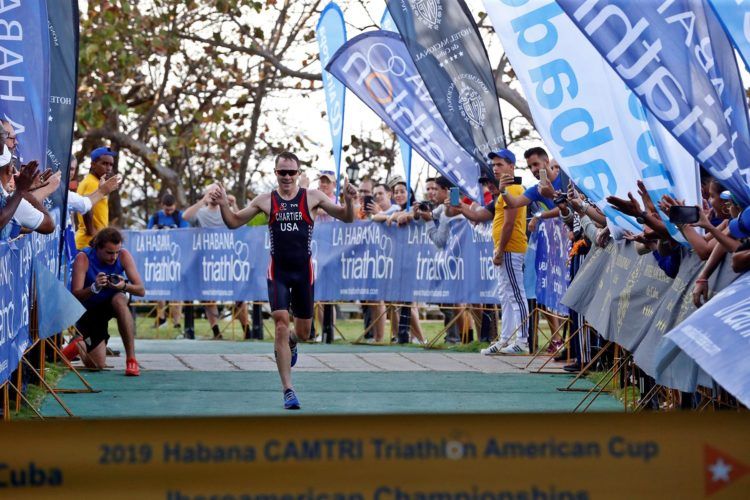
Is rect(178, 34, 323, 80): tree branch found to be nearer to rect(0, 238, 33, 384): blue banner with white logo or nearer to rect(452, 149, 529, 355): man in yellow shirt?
rect(452, 149, 529, 355): man in yellow shirt

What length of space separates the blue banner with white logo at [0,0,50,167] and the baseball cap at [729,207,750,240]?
540 centimetres

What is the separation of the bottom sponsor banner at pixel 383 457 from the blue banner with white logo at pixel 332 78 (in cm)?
1370

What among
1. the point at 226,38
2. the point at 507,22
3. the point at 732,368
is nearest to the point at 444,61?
the point at 507,22

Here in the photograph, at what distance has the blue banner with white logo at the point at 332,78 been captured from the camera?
1864 cm

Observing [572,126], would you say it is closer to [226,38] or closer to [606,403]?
[606,403]

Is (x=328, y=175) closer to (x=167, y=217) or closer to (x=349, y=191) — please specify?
(x=167, y=217)

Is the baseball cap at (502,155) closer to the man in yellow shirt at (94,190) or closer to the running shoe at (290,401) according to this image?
the man in yellow shirt at (94,190)

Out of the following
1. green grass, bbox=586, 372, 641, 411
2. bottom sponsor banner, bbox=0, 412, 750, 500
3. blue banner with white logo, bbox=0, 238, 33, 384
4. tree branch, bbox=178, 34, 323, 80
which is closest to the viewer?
bottom sponsor banner, bbox=0, 412, 750, 500

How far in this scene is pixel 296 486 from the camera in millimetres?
4656

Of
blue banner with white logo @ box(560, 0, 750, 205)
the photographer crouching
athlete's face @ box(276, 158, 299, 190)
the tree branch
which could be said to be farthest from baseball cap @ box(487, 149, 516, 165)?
the tree branch

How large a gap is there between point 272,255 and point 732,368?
5.55m

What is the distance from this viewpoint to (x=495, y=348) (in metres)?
14.8

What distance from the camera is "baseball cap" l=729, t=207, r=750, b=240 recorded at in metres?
6.64

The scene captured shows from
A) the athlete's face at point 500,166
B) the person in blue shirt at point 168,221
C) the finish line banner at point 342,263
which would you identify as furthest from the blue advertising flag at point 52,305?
the person in blue shirt at point 168,221
